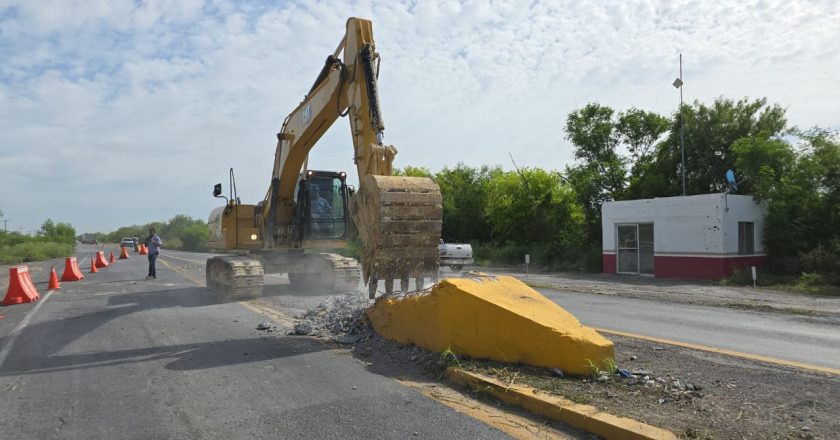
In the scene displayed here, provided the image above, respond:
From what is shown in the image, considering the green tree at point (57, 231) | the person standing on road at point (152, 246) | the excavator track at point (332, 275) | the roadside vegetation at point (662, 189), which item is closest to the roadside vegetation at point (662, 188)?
the roadside vegetation at point (662, 189)

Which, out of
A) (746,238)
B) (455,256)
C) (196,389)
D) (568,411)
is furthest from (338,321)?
(746,238)

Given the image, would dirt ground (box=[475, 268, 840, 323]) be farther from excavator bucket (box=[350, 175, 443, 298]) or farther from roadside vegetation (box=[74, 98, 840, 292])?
excavator bucket (box=[350, 175, 443, 298])

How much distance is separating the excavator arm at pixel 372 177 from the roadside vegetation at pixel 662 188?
1421 centimetres

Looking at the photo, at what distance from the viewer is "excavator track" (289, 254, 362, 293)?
46.4 feet

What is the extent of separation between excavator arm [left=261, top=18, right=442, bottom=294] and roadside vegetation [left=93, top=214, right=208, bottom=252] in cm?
1978

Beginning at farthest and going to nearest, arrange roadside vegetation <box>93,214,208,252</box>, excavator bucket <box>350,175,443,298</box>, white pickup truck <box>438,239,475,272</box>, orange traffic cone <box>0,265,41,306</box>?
roadside vegetation <box>93,214,208,252</box> → white pickup truck <box>438,239,475,272</box> → orange traffic cone <box>0,265,41,306</box> → excavator bucket <box>350,175,443,298</box>

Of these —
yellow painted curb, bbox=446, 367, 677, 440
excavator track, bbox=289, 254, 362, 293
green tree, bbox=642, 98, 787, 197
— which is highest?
green tree, bbox=642, 98, 787, 197

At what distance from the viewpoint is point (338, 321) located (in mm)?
8562

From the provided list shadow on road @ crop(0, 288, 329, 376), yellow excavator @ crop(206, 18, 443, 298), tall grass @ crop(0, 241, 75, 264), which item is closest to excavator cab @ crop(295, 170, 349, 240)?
yellow excavator @ crop(206, 18, 443, 298)

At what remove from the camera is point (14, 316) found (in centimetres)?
1118

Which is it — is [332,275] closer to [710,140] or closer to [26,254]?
[710,140]

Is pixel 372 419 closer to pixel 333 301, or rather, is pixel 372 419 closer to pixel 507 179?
pixel 333 301

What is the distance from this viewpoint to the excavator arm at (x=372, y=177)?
24.5 feet

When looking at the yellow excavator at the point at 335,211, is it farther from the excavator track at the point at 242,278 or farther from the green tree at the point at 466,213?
the green tree at the point at 466,213
